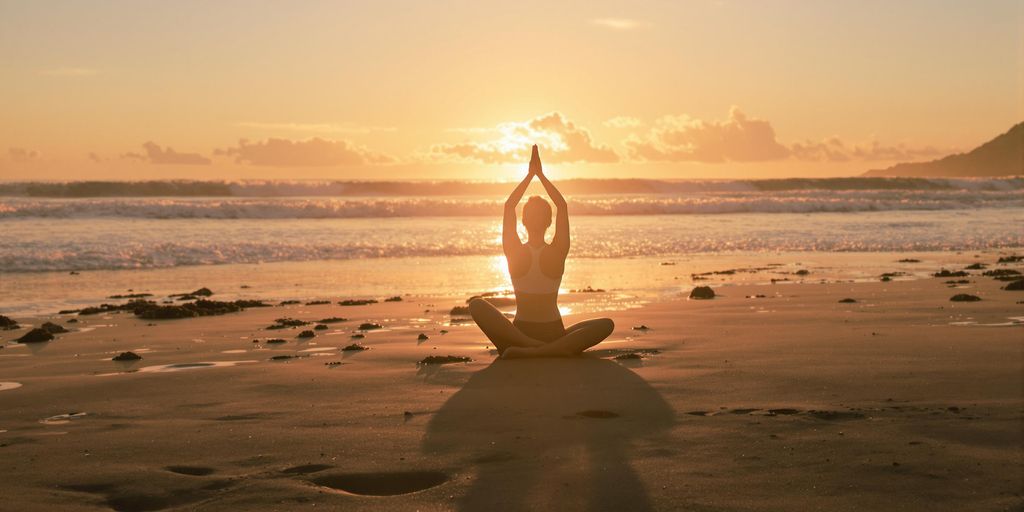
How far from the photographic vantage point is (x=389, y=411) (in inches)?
236

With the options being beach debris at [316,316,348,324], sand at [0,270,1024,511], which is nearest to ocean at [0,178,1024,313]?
beach debris at [316,316,348,324]

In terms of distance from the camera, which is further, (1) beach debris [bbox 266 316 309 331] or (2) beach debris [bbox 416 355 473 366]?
(1) beach debris [bbox 266 316 309 331]

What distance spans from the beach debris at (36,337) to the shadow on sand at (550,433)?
5099mm

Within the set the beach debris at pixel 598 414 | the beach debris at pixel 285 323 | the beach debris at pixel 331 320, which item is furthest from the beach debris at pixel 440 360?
the beach debris at pixel 331 320

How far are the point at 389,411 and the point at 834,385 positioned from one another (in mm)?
3001

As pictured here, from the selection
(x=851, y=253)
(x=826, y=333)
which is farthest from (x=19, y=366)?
(x=851, y=253)

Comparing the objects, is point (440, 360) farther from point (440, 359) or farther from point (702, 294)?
point (702, 294)

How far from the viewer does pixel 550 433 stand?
529cm

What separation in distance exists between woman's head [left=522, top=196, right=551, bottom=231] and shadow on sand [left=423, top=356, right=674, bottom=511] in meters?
1.22

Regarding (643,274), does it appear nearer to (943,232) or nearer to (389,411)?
(389,411)

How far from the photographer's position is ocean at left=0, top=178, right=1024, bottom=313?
53.8ft

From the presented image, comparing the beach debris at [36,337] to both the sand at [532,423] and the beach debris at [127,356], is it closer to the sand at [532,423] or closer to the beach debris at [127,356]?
the sand at [532,423]

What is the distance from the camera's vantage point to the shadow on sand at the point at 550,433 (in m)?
4.21

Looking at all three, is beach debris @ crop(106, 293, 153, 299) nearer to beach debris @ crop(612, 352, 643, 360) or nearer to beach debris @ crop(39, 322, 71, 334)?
beach debris @ crop(39, 322, 71, 334)
